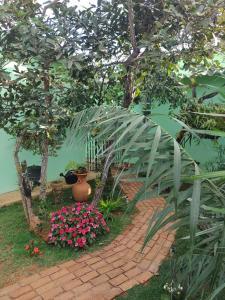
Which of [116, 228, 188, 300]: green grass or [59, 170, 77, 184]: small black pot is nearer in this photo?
[116, 228, 188, 300]: green grass

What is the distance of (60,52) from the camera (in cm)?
424

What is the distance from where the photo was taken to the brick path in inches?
140

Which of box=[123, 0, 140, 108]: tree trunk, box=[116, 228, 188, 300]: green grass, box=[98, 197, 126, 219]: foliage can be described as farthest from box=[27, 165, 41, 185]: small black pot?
box=[116, 228, 188, 300]: green grass

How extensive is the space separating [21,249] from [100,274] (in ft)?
4.73

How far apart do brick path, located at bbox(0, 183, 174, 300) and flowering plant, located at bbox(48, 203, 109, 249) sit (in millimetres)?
287

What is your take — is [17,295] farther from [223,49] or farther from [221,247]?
[223,49]

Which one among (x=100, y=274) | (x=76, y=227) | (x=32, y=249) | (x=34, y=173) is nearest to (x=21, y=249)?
(x=32, y=249)

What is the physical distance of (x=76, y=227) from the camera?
478cm

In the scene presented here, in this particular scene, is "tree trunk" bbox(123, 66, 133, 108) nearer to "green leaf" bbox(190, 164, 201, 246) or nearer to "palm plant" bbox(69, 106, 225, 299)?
"palm plant" bbox(69, 106, 225, 299)

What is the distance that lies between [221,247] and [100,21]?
14.0 feet

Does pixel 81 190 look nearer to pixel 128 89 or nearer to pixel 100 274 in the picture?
pixel 128 89

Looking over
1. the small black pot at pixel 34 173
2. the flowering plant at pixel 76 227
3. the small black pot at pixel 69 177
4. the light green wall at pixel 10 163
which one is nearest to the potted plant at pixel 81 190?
the light green wall at pixel 10 163

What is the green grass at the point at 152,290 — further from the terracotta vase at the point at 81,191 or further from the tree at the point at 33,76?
the terracotta vase at the point at 81,191

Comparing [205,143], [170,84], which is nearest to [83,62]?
[170,84]
